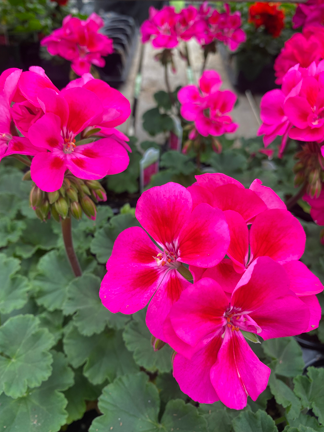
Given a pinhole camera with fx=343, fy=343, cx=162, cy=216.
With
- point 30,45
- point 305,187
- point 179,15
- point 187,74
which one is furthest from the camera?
point 187,74

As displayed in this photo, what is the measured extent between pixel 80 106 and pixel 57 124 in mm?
56

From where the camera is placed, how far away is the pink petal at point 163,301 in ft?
1.75

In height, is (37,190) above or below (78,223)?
above

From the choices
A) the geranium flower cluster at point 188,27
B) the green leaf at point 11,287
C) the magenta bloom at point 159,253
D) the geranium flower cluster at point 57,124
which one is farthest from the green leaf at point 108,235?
the geranium flower cluster at point 188,27

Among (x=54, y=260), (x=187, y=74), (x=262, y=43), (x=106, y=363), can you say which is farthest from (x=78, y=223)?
(x=262, y=43)

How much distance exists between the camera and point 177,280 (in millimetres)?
564

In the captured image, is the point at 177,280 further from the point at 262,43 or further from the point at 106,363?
the point at 262,43

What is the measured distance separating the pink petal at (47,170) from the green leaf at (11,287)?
0.59 m

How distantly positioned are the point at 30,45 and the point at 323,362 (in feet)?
8.05

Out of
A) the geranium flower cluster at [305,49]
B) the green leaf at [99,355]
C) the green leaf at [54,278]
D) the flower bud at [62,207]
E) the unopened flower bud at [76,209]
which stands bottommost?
the green leaf at [99,355]

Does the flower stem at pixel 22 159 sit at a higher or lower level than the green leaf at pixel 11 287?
higher

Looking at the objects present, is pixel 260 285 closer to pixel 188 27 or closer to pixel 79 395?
pixel 79 395

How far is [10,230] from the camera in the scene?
4.46 ft

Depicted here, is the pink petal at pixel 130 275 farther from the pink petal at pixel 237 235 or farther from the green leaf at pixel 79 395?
the green leaf at pixel 79 395
